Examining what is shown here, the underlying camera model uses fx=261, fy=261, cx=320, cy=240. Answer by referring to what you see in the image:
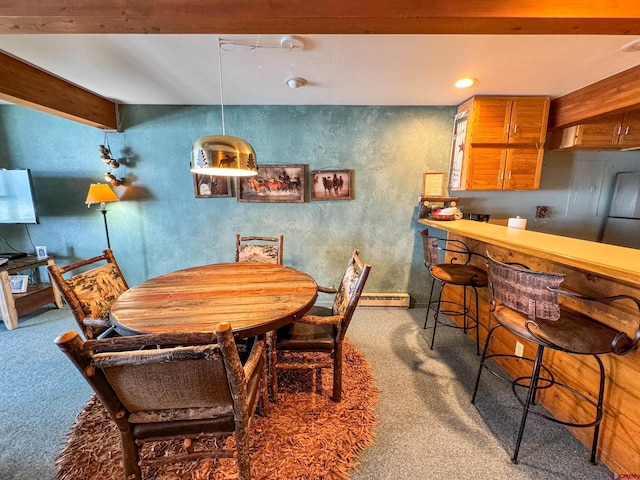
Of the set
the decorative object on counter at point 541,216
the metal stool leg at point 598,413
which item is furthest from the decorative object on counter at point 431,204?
the metal stool leg at point 598,413

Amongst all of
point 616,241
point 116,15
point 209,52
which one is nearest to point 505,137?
point 616,241

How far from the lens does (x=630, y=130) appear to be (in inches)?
104

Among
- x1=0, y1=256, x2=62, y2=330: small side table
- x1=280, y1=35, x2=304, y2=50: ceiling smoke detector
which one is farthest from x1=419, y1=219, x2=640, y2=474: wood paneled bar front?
x1=0, y1=256, x2=62, y2=330: small side table

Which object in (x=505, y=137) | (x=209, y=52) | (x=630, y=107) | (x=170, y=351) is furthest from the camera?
(x=505, y=137)

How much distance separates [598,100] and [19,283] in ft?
20.3

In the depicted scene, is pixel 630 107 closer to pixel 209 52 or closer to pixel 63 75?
pixel 209 52

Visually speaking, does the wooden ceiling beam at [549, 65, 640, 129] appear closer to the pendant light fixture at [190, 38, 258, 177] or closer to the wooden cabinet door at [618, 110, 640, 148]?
the wooden cabinet door at [618, 110, 640, 148]

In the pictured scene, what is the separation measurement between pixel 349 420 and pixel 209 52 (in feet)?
8.88

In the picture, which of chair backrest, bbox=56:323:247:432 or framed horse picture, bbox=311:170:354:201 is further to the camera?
framed horse picture, bbox=311:170:354:201

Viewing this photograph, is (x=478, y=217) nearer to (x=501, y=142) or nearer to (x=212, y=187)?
(x=501, y=142)

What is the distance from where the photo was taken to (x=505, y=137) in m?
2.72

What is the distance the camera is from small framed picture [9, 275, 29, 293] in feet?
9.74

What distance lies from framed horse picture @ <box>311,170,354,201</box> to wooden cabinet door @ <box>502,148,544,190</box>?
1.69 meters

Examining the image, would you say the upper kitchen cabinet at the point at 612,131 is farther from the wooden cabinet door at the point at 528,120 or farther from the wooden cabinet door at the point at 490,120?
the wooden cabinet door at the point at 490,120
